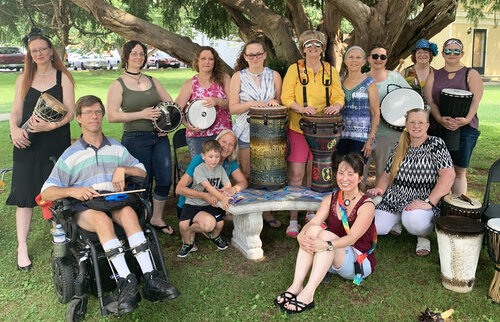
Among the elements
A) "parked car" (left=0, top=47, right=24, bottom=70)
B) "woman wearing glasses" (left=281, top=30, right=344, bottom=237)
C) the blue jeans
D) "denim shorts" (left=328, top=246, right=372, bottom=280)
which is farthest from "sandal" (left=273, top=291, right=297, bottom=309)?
"parked car" (left=0, top=47, right=24, bottom=70)

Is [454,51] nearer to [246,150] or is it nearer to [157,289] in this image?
[246,150]

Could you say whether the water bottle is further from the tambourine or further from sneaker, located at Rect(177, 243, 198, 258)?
the tambourine

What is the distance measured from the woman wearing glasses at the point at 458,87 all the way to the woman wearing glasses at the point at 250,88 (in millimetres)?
1544

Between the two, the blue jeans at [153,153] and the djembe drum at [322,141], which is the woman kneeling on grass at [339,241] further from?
the blue jeans at [153,153]

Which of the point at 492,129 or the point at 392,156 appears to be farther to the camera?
the point at 492,129

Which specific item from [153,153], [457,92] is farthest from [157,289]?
[457,92]

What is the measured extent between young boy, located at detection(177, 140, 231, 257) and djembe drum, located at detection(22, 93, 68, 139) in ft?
3.81

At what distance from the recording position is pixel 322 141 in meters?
4.07

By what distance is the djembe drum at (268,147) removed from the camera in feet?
13.6

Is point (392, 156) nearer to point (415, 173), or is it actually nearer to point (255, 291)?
point (415, 173)

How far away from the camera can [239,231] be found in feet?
14.2

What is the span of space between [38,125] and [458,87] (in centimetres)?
371

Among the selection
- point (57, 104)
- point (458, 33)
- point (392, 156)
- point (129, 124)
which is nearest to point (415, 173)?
point (392, 156)

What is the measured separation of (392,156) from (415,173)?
261 millimetres
